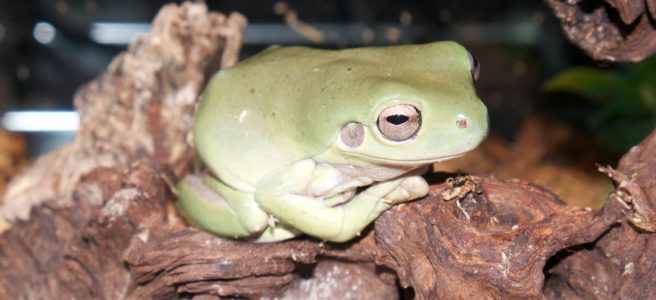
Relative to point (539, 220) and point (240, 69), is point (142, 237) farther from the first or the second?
point (539, 220)

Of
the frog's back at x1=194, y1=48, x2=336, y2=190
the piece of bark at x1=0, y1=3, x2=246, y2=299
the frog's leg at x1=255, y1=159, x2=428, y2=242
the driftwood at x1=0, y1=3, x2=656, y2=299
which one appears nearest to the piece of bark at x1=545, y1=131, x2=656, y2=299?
the driftwood at x1=0, y1=3, x2=656, y2=299

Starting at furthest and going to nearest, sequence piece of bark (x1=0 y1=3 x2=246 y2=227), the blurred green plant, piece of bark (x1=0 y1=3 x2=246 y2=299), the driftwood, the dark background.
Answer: the dark background, the blurred green plant, piece of bark (x1=0 y1=3 x2=246 y2=227), piece of bark (x1=0 y1=3 x2=246 y2=299), the driftwood

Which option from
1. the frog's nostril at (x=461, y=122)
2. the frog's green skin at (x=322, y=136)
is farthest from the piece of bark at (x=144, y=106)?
the frog's nostril at (x=461, y=122)

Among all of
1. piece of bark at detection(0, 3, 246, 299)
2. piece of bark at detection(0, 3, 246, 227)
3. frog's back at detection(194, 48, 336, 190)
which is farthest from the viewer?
piece of bark at detection(0, 3, 246, 227)

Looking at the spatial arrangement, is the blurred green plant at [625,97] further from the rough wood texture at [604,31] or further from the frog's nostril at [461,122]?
the frog's nostril at [461,122]

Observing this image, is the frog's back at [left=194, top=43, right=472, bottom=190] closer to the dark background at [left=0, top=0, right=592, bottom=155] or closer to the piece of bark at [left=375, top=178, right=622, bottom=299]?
the piece of bark at [left=375, top=178, right=622, bottom=299]

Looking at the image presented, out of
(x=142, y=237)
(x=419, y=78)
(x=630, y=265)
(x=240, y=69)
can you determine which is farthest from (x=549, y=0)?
(x=142, y=237)
